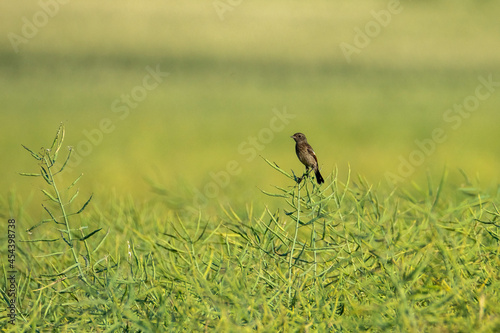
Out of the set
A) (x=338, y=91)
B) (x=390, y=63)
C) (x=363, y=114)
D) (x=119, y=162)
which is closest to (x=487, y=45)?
(x=390, y=63)

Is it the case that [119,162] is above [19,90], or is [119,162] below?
below

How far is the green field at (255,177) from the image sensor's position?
2.77 m

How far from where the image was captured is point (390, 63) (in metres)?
28.2

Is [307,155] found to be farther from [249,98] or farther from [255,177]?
[249,98]

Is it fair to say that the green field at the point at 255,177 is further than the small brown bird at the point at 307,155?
No

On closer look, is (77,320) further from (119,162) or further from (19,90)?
(19,90)

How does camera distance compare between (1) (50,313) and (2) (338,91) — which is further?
(2) (338,91)

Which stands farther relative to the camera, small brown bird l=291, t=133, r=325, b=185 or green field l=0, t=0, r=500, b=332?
small brown bird l=291, t=133, r=325, b=185

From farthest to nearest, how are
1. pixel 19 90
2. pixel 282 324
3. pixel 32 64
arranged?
pixel 32 64
pixel 19 90
pixel 282 324

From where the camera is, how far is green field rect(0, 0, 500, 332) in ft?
9.08

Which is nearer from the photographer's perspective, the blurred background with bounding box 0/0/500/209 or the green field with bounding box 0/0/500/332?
the green field with bounding box 0/0/500/332

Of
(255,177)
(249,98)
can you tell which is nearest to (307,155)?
(255,177)

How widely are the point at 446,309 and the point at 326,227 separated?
31.7 inches

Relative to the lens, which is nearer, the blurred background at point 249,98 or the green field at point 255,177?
the green field at point 255,177
